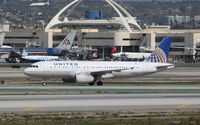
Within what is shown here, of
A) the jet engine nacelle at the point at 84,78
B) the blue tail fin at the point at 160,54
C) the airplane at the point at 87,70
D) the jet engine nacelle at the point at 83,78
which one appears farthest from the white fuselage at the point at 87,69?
the blue tail fin at the point at 160,54

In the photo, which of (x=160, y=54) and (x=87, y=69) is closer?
(x=87, y=69)

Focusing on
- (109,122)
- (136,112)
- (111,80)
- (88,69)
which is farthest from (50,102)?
(111,80)

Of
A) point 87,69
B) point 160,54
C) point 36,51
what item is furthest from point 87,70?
point 36,51

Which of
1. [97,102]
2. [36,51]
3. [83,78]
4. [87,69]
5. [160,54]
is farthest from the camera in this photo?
[36,51]

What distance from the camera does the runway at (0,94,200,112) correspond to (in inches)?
1581

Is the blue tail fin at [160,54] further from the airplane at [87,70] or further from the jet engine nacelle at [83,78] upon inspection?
the jet engine nacelle at [83,78]

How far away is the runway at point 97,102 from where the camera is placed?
4016cm

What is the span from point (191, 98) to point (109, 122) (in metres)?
15.3

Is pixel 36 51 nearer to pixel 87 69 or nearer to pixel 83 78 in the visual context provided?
pixel 87 69

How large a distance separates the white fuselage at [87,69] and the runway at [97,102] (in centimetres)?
Result: 2308

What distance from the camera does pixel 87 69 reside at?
7356 centimetres

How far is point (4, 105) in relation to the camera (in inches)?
1625

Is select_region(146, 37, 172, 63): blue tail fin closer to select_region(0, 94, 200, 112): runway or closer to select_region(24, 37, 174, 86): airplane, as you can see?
select_region(24, 37, 174, 86): airplane

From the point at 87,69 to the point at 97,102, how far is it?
30.0m
